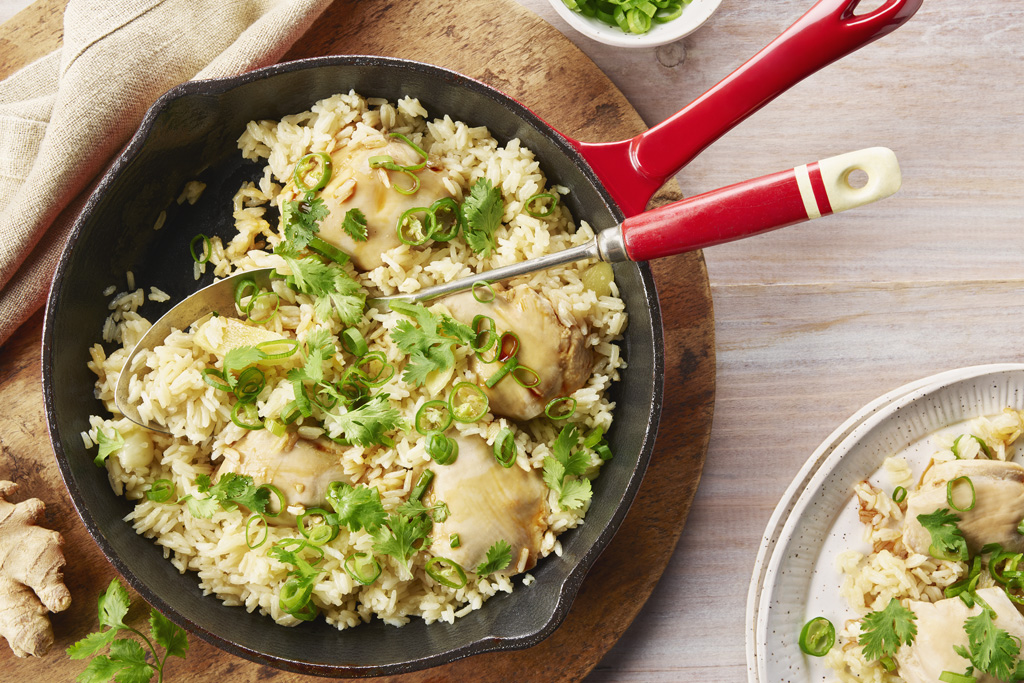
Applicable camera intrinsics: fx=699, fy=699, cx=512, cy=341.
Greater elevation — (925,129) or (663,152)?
(663,152)

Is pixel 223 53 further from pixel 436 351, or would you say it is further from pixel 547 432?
pixel 547 432

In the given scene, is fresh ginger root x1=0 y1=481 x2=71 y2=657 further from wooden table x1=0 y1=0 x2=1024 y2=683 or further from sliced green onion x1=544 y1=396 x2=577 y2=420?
wooden table x1=0 y1=0 x2=1024 y2=683

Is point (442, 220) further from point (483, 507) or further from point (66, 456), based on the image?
point (66, 456)

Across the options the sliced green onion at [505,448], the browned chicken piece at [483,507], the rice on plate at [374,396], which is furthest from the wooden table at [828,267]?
the sliced green onion at [505,448]

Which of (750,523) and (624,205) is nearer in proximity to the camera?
(624,205)

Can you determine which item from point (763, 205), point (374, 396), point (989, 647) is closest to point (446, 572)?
point (374, 396)

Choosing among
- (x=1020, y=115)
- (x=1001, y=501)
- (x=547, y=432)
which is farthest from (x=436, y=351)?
(x=1020, y=115)
